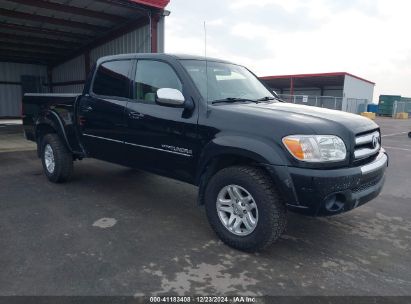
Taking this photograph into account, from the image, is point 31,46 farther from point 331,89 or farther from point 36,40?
point 331,89

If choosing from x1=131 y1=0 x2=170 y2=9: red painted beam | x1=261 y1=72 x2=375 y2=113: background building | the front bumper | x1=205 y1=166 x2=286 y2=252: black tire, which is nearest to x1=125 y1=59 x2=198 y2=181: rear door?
x1=205 y1=166 x2=286 y2=252: black tire

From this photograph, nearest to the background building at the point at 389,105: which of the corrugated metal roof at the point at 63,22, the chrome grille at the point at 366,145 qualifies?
the corrugated metal roof at the point at 63,22

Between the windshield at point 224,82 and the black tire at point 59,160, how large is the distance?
2.68m

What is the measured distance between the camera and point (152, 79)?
4152 millimetres

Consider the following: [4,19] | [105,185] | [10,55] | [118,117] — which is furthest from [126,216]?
[10,55]

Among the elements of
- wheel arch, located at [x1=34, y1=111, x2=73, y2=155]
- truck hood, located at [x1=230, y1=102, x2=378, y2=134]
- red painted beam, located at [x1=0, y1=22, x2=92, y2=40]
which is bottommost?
wheel arch, located at [x1=34, y1=111, x2=73, y2=155]

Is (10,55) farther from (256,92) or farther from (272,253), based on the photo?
(272,253)

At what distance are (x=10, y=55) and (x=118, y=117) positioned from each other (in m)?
18.5

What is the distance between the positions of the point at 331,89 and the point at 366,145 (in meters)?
39.5

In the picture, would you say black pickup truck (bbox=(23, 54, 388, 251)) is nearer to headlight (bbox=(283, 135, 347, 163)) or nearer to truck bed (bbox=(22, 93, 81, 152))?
headlight (bbox=(283, 135, 347, 163))

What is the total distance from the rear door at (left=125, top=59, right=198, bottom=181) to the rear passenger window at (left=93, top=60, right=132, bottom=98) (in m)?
0.20

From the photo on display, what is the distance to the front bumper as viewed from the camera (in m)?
2.89

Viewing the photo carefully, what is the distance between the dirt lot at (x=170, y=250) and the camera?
275 cm

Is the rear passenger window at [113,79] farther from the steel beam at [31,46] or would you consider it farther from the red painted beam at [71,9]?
the steel beam at [31,46]
